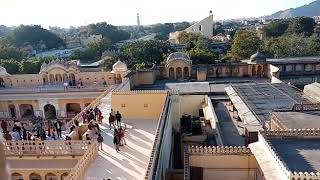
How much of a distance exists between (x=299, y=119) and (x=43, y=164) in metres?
10.1

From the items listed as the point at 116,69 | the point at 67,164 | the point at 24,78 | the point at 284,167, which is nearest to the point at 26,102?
the point at 24,78

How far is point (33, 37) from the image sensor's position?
301ft

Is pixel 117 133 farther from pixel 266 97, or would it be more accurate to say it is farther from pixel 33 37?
pixel 33 37

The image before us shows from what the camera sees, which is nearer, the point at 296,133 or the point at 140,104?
the point at 296,133

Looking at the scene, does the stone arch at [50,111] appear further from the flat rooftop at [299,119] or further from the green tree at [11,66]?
the flat rooftop at [299,119]

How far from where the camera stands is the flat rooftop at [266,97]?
18.3 m

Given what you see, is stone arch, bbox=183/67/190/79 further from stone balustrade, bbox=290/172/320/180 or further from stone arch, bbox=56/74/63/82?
stone balustrade, bbox=290/172/320/180

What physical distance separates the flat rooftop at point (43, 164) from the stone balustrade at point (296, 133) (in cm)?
714

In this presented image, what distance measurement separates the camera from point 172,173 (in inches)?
563

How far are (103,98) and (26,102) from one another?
1014 centimetres

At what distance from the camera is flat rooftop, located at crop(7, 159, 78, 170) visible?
12.8 meters

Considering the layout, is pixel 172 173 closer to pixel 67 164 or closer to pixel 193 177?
pixel 193 177

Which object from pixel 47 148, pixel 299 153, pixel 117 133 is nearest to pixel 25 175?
pixel 47 148

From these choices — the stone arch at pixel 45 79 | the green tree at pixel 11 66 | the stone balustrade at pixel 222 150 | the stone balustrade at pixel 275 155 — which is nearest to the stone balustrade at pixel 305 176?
the stone balustrade at pixel 275 155
